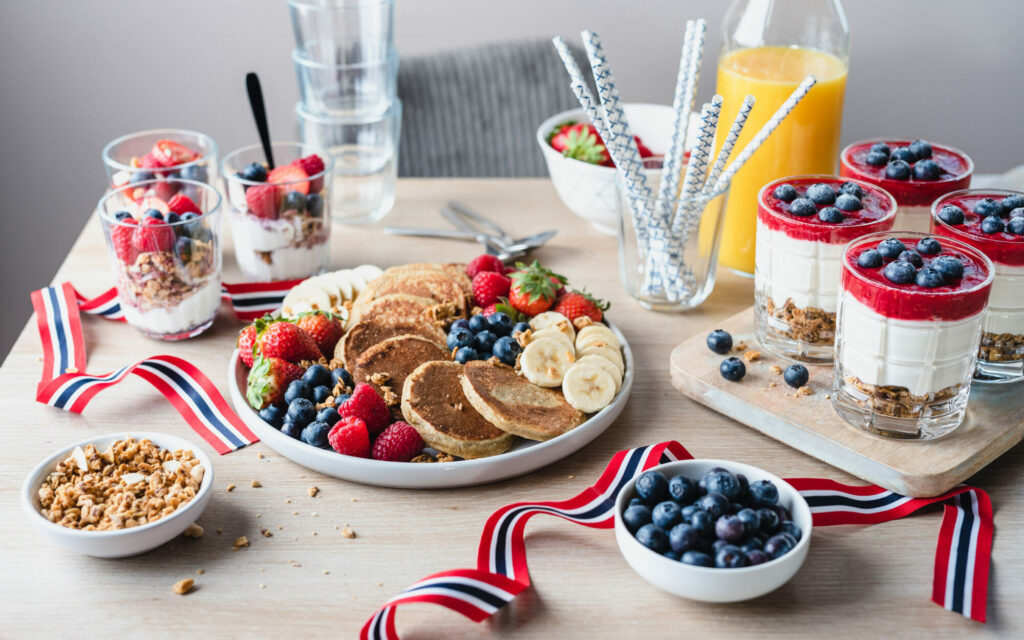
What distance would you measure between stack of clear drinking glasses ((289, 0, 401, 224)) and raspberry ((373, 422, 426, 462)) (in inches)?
35.1

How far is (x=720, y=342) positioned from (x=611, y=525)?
42 cm

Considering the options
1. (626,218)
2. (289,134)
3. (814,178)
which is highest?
(814,178)

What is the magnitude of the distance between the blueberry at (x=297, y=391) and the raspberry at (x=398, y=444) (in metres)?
0.14

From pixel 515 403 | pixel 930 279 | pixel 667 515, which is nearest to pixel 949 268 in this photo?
pixel 930 279

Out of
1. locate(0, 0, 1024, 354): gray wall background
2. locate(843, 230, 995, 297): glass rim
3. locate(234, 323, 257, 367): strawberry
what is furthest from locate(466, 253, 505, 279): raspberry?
locate(0, 0, 1024, 354): gray wall background

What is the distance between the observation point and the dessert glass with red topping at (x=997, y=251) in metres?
1.20

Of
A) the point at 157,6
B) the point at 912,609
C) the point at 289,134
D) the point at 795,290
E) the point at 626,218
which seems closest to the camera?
the point at 912,609

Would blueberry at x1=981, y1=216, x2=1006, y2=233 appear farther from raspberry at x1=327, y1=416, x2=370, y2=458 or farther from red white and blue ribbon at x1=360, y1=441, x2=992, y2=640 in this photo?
raspberry at x1=327, y1=416, x2=370, y2=458

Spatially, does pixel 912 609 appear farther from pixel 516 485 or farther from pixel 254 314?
pixel 254 314

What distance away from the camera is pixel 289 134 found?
→ 3084 mm

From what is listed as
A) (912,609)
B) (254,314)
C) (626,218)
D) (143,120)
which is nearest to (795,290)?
(626,218)

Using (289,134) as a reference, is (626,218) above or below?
above

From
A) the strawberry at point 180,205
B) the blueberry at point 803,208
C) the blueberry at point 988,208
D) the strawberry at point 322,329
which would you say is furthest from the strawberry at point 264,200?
the blueberry at point 988,208

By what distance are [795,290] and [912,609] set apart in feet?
1.67
